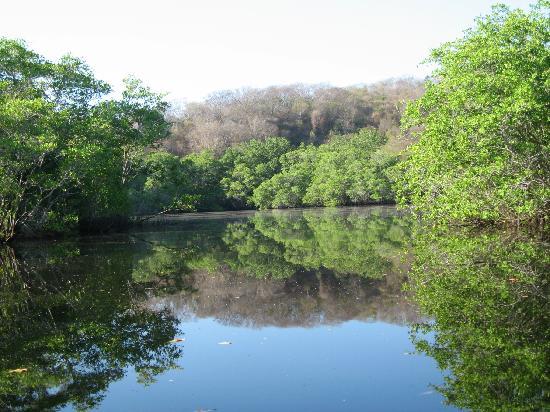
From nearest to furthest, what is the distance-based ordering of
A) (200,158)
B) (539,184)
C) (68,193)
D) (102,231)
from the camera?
(539,184)
(68,193)
(102,231)
(200,158)

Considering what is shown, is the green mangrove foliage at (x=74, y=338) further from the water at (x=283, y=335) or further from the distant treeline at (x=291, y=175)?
the distant treeline at (x=291, y=175)

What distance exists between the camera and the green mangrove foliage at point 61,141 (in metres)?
22.2

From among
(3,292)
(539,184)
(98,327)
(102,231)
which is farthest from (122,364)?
(102,231)

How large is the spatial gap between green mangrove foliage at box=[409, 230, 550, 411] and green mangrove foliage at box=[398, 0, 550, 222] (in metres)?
1.75

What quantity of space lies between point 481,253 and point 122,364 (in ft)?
33.1

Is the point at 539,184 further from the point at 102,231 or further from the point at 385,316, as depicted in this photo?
the point at 102,231

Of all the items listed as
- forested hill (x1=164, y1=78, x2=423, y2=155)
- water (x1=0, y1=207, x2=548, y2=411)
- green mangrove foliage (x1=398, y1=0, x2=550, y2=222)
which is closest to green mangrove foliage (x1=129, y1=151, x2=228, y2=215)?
forested hill (x1=164, y1=78, x2=423, y2=155)

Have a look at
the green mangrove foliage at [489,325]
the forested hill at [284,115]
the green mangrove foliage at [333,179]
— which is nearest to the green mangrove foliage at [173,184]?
the green mangrove foliage at [333,179]

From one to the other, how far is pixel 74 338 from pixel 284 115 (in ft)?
263

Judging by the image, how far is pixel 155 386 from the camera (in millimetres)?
5957

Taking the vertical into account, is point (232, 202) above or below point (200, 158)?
below

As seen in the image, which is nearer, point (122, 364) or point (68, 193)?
point (122, 364)

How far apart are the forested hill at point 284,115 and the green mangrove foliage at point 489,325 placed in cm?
6521

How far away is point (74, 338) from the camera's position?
791cm
